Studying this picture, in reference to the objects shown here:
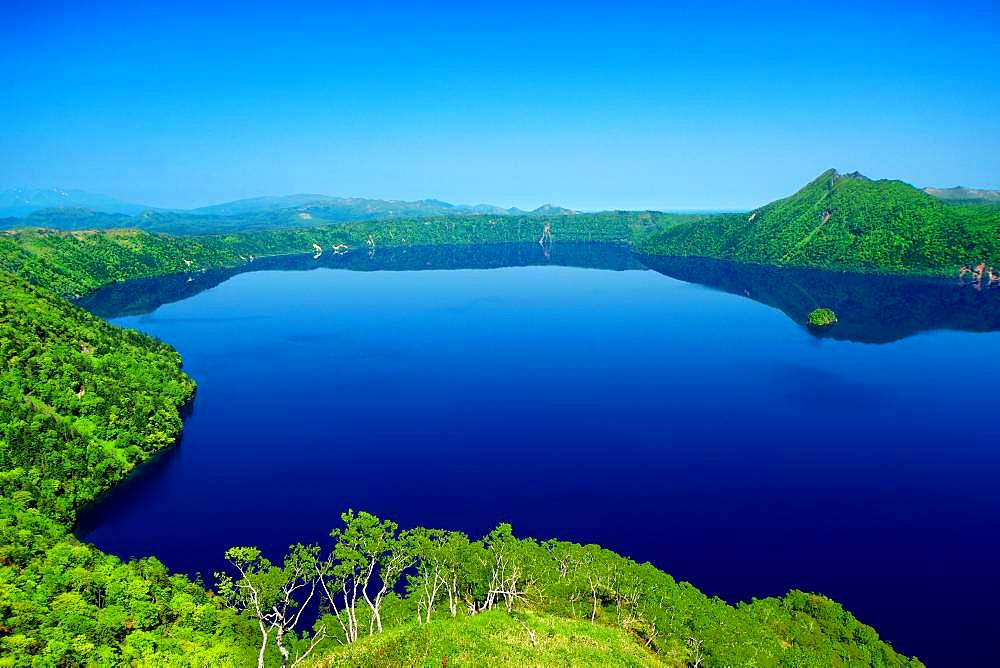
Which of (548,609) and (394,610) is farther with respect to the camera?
(394,610)

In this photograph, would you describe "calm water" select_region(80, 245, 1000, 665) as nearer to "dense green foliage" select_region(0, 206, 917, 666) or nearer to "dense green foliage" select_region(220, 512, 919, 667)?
"dense green foliage" select_region(0, 206, 917, 666)

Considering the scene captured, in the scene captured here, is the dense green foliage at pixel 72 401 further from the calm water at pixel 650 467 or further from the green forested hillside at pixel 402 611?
the calm water at pixel 650 467

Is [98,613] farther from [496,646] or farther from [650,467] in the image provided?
[650,467]

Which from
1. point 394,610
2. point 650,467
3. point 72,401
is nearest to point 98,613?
point 394,610

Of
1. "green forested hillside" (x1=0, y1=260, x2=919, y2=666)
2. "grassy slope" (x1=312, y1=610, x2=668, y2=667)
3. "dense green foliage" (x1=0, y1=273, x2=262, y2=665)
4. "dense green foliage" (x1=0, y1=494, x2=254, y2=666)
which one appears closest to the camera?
"grassy slope" (x1=312, y1=610, x2=668, y2=667)

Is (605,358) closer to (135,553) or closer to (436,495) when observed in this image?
(436,495)

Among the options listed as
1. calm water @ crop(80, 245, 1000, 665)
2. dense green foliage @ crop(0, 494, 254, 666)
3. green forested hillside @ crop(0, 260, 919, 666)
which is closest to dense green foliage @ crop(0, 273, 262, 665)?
dense green foliage @ crop(0, 494, 254, 666)

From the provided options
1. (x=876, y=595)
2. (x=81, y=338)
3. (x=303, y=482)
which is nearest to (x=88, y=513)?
(x=303, y=482)

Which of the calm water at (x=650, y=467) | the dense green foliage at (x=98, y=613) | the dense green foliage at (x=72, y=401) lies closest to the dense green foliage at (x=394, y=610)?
the dense green foliage at (x=98, y=613)
